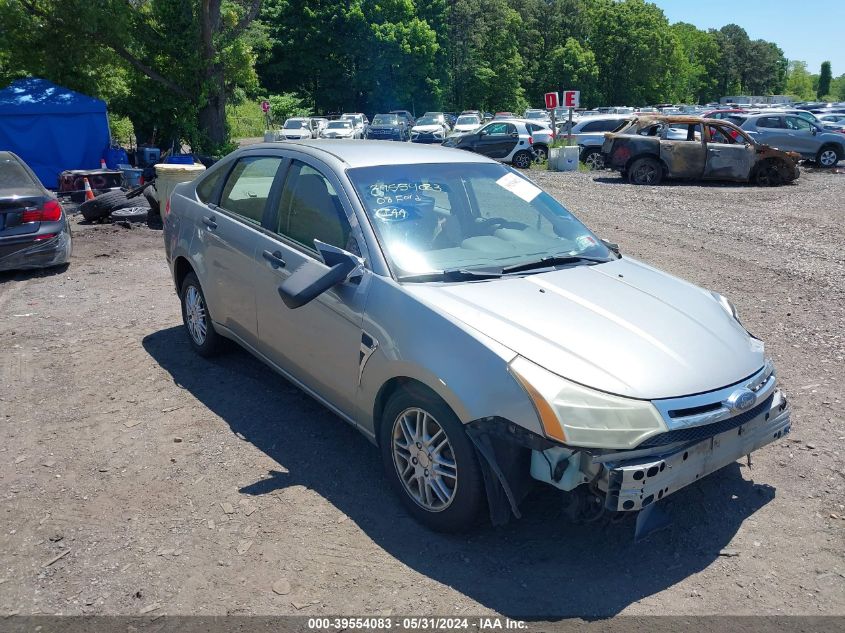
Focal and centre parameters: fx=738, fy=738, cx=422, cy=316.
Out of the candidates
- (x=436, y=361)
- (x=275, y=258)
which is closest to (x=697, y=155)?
(x=275, y=258)

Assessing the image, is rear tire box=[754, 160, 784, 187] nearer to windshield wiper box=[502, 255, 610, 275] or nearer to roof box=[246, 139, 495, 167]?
roof box=[246, 139, 495, 167]

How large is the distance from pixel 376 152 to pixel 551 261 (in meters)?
1.35

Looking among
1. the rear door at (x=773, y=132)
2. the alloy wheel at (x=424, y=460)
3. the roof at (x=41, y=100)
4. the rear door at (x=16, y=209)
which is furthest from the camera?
the rear door at (x=773, y=132)

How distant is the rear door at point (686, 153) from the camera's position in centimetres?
1903

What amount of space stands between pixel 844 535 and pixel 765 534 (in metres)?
0.38

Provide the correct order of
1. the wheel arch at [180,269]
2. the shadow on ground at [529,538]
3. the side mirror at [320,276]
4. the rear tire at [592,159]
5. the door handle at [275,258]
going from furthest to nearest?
the rear tire at [592,159] < the wheel arch at [180,269] < the door handle at [275,258] < the side mirror at [320,276] < the shadow on ground at [529,538]

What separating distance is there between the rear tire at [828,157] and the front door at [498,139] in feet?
31.4

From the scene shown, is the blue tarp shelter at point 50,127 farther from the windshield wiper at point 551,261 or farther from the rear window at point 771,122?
the rear window at point 771,122

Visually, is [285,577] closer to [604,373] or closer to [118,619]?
[118,619]

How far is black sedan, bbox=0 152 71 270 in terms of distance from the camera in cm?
839

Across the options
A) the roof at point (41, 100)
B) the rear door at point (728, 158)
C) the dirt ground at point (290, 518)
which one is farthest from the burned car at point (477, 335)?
the rear door at point (728, 158)

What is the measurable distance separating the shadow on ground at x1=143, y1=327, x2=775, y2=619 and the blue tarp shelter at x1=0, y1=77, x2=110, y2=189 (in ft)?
53.8

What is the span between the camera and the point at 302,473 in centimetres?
419

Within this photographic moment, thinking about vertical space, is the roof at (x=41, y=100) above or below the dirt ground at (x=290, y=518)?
above
